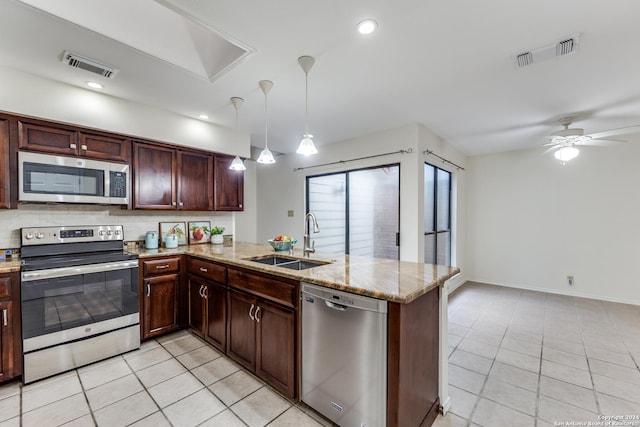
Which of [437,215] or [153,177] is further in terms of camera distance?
[437,215]

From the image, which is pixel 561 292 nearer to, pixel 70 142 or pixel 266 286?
pixel 266 286

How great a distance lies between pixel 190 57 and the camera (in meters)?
2.32

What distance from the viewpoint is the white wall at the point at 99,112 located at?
2.37 meters

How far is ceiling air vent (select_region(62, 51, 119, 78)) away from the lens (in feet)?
7.07

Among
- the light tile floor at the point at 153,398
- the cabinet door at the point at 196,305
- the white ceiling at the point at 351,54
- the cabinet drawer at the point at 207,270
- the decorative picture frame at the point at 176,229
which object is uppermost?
the white ceiling at the point at 351,54

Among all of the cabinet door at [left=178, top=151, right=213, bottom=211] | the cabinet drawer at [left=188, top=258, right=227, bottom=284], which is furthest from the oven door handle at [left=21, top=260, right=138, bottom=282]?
the cabinet door at [left=178, top=151, right=213, bottom=211]

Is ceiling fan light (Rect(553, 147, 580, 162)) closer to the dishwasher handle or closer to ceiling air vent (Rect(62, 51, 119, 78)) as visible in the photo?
the dishwasher handle

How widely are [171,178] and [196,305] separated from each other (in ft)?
5.07

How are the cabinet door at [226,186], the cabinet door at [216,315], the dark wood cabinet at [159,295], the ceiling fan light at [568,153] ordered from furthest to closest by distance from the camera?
the cabinet door at [226,186] → the ceiling fan light at [568,153] → the dark wood cabinet at [159,295] → the cabinet door at [216,315]

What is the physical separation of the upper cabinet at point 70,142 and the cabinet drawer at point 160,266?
1.15 m

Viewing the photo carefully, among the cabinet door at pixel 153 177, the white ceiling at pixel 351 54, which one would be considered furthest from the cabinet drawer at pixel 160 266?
the white ceiling at pixel 351 54

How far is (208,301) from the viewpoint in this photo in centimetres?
268

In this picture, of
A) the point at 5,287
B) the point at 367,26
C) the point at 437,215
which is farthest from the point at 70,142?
the point at 437,215

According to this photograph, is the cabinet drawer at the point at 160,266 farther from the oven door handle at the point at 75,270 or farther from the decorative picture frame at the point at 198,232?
the decorative picture frame at the point at 198,232
